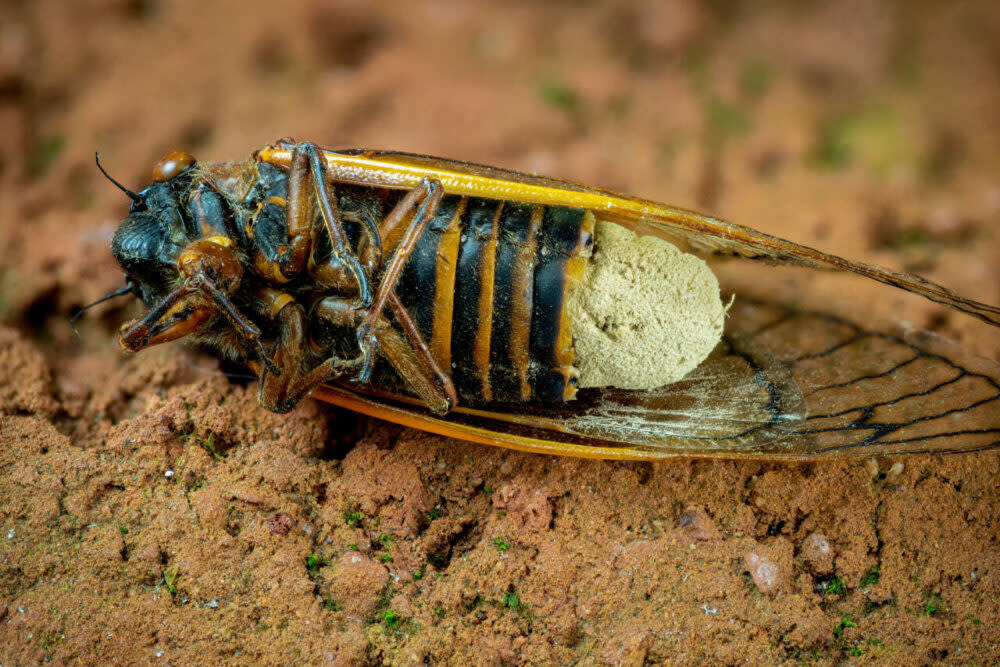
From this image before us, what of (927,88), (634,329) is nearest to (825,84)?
(927,88)

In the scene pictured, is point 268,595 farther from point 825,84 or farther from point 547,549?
point 825,84

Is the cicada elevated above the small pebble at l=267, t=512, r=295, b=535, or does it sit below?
above

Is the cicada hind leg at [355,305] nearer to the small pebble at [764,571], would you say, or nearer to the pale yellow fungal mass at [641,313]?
the pale yellow fungal mass at [641,313]

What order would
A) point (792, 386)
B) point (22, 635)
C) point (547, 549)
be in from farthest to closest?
point (792, 386) < point (547, 549) < point (22, 635)

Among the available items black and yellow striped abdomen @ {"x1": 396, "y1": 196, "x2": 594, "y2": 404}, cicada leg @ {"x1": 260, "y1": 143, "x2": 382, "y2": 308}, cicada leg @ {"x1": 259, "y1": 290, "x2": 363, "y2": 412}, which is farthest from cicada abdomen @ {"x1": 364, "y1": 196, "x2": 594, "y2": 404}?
cicada leg @ {"x1": 259, "y1": 290, "x2": 363, "y2": 412}

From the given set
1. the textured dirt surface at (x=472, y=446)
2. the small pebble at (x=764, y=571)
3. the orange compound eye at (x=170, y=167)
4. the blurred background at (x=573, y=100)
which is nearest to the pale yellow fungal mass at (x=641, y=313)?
the textured dirt surface at (x=472, y=446)

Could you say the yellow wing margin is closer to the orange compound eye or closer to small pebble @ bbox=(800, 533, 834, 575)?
the orange compound eye

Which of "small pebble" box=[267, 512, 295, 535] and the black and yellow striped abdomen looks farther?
the black and yellow striped abdomen
